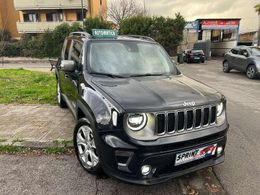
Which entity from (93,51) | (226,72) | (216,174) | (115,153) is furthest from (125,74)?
(226,72)

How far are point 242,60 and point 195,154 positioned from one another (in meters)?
12.6

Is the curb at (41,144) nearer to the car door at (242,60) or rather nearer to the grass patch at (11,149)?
the grass patch at (11,149)

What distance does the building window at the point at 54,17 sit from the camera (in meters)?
36.2

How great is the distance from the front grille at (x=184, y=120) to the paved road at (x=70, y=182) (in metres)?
0.85

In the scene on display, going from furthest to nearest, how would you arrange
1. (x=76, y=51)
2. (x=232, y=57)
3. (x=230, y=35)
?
(x=230, y=35) < (x=232, y=57) < (x=76, y=51)

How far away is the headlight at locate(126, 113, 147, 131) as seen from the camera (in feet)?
8.63

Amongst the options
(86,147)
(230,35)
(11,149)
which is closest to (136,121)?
(86,147)

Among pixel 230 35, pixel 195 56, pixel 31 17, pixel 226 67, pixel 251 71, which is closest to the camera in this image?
pixel 251 71

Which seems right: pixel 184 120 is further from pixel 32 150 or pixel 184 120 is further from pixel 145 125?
pixel 32 150

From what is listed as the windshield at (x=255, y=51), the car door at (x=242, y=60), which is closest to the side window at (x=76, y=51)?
the windshield at (x=255, y=51)

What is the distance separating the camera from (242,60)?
45.4ft

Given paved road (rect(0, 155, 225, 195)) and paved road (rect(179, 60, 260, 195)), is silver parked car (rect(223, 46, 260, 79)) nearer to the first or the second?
paved road (rect(179, 60, 260, 195))

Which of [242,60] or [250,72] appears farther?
[242,60]

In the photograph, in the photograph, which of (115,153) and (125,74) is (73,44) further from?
(115,153)
